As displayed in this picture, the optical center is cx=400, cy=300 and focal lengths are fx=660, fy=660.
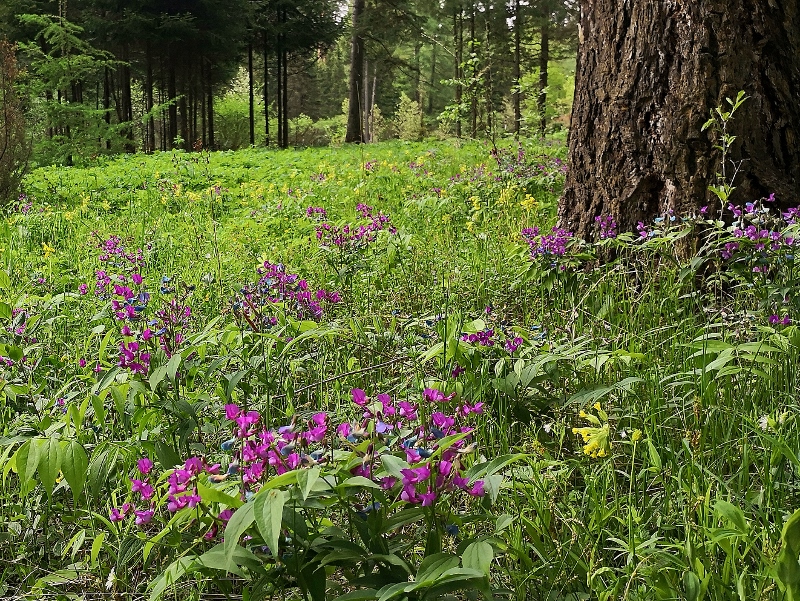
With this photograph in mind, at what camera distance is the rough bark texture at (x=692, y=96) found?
3.00 metres

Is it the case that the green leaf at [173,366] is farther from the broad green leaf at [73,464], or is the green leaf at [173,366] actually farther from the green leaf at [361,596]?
the green leaf at [361,596]

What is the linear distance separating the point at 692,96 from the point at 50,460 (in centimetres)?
295

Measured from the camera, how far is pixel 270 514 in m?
0.94

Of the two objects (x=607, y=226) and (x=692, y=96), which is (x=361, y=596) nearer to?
(x=607, y=226)

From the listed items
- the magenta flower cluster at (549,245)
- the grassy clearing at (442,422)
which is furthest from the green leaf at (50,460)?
the magenta flower cluster at (549,245)

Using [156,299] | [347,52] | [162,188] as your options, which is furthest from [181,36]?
[347,52]

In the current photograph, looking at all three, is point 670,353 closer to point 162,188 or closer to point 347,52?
point 162,188

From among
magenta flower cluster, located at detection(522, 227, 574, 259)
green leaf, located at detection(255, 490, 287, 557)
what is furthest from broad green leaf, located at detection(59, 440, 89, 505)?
magenta flower cluster, located at detection(522, 227, 574, 259)

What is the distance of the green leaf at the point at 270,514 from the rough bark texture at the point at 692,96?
268cm

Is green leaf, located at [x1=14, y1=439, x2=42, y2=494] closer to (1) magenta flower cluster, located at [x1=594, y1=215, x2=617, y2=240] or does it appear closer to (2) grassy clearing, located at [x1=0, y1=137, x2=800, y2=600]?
(2) grassy clearing, located at [x1=0, y1=137, x2=800, y2=600]

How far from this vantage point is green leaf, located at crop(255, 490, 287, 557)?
0.91m

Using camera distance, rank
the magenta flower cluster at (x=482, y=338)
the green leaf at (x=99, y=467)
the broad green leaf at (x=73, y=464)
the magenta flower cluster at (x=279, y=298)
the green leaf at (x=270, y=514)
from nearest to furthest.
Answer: the green leaf at (x=270, y=514), the broad green leaf at (x=73, y=464), the green leaf at (x=99, y=467), the magenta flower cluster at (x=482, y=338), the magenta flower cluster at (x=279, y=298)

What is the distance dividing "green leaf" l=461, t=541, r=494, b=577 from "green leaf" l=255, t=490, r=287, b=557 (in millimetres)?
307

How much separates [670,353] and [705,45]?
1.62 m
